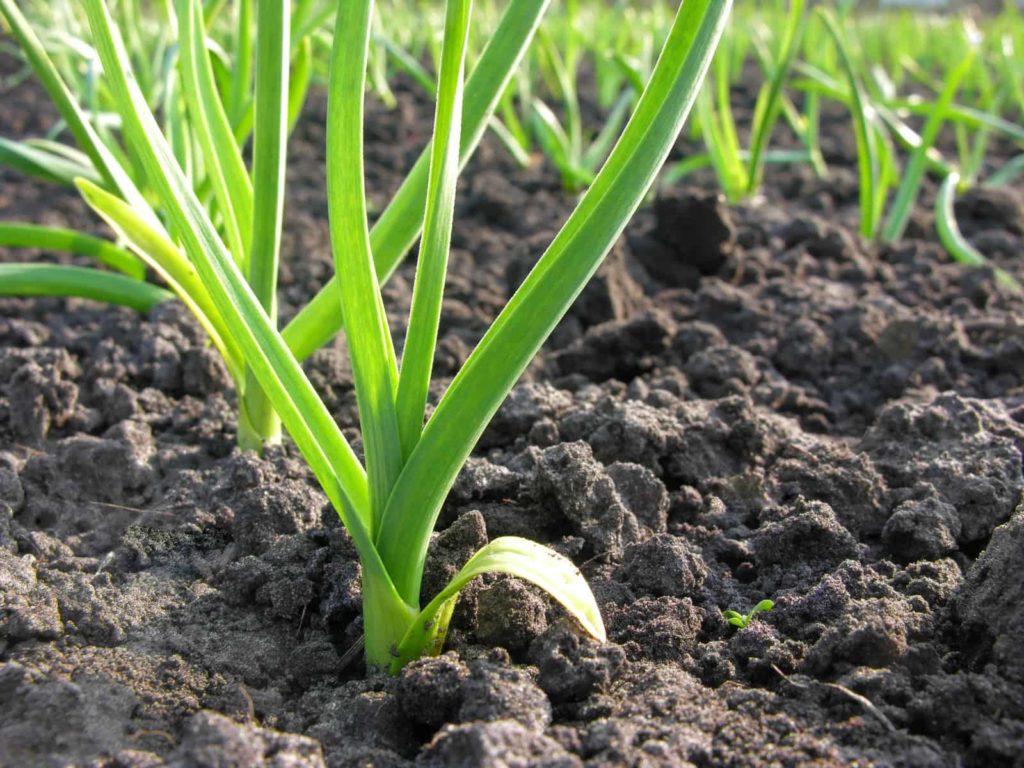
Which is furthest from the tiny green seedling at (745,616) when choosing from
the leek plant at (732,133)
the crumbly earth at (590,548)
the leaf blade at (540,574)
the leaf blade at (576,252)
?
the leek plant at (732,133)

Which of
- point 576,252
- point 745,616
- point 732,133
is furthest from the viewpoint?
point 732,133

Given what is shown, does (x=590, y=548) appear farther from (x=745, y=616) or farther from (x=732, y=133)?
(x=732, y=133)

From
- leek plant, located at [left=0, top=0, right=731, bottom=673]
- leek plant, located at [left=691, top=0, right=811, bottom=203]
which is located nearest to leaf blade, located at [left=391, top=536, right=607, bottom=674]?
leek plant, located at [left=0, top=0, right=731, bottom=673]

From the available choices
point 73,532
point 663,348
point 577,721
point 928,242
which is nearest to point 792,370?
point 663,348

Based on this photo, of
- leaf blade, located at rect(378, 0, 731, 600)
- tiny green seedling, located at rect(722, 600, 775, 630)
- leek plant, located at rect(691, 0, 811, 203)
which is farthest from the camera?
leek plant, located at rect(691, 0, 811, 203)

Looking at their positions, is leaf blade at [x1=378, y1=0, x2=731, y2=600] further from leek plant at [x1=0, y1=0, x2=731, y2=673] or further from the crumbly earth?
the crumbly earth

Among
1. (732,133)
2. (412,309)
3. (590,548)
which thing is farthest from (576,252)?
(732,133)

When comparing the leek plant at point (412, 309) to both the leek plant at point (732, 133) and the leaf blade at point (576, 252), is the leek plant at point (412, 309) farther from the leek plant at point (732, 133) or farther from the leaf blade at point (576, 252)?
the leek plant at point (732, 133)
